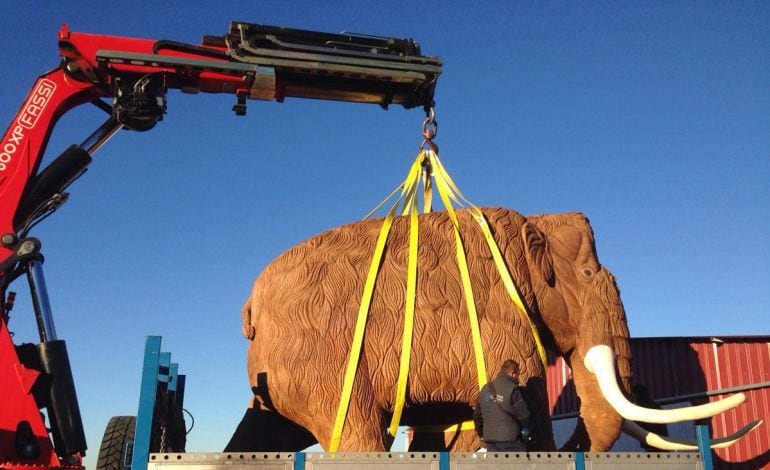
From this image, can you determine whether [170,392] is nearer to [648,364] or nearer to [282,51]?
[282,51]

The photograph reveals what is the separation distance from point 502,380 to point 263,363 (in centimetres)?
210

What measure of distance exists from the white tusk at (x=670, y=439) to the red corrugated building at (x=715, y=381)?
4.84m

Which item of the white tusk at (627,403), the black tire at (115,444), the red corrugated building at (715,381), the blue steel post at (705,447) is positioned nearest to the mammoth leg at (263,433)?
the black tire at (115,444)

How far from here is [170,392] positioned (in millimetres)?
7258

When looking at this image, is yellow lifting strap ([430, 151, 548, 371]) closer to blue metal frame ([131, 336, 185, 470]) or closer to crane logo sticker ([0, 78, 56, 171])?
blue metal frame ([131, 336, 185, 470])

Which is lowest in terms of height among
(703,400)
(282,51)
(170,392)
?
(170,392)

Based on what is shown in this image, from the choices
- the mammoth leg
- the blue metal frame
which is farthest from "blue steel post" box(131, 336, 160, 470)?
the mammoth leg

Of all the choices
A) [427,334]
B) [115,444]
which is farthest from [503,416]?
[115,444]

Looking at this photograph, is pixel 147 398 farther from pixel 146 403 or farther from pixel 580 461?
pixel 580 461

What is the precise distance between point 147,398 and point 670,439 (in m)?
5.16

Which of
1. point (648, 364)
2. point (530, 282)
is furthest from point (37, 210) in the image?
point (648, 364)

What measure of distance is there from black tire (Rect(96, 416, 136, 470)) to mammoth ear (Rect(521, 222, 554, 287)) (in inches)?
154

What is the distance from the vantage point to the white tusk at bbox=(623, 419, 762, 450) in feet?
25.2

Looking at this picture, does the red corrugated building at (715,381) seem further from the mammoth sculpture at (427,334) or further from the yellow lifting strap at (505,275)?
the yellow lifting strap at (505,275)
